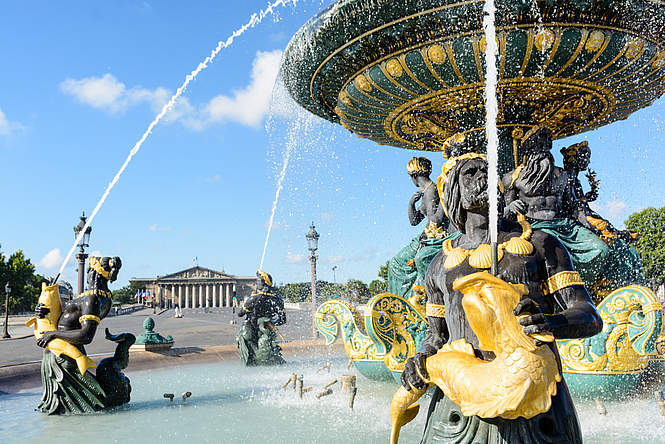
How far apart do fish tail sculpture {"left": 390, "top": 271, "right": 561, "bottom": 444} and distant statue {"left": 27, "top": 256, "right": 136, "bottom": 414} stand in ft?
15.9

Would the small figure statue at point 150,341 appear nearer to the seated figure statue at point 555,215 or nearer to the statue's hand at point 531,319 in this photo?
the seated figure statue at point 555,215

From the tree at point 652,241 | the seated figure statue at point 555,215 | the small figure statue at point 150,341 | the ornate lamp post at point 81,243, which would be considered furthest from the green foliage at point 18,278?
the seated figure statue at point 555,215

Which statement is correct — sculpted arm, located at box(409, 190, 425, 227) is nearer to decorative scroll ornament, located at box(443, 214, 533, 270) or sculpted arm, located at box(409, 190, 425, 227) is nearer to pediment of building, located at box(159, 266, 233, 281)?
decorative scroll ornament, located at box(443, 214, 533, 270)

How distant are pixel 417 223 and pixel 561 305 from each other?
519 cm

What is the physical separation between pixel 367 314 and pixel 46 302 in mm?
3837

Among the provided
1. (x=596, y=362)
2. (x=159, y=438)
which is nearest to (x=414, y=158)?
(x=596, y=362)

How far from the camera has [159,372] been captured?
32.0ft

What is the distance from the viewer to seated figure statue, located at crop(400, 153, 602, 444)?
7.28 feet

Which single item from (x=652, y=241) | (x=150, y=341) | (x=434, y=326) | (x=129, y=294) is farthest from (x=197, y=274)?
(x=434, y=326)

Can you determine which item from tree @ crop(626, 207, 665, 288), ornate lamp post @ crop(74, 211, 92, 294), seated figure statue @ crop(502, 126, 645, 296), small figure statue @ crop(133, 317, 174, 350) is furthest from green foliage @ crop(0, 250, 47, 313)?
seated figure statue @ crop(502, 126, 645, 296)

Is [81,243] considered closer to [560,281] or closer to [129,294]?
[560,281]

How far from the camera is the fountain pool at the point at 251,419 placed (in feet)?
16.0

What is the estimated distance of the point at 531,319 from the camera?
7.05 feet

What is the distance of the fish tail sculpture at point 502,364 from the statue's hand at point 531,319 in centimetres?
3
